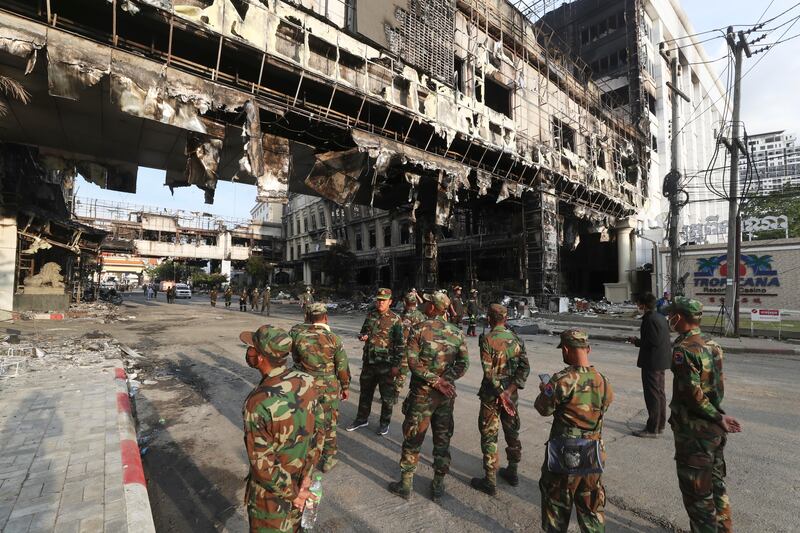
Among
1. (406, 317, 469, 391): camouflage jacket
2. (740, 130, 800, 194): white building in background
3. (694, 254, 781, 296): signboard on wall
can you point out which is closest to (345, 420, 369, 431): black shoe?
(406, 317, 469, 391): camouflage jacket

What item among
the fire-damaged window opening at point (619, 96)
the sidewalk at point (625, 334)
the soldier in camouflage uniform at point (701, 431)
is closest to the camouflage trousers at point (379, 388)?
the soldier in camouflage uniform at point (701, 431)

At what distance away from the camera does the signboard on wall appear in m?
17.3

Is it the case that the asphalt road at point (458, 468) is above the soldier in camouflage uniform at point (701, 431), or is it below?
below

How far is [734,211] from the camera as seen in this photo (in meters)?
13.3

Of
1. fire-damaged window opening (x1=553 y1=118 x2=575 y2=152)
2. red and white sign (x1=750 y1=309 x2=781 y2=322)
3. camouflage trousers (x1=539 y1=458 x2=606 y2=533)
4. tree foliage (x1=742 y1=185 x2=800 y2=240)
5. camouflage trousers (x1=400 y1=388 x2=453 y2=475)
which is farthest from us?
tree foliage (x1=742 y1=185 x2=800 y2=240)

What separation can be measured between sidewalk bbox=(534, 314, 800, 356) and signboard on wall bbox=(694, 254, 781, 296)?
4.86 m

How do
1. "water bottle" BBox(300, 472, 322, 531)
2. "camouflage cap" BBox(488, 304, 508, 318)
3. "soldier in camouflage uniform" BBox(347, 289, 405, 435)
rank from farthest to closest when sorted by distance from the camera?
"soldier in camouflage uniform" BBox(347, 289, 405, 435)
"camouflage cap" BBox(488, 304, 508, 318)
"water bottle" BBox(300, 472, 322, 531)

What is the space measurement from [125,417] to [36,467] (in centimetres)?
127

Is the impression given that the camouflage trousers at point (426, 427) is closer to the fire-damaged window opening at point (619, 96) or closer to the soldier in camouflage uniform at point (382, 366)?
the soldier in camouflage uniform at point (382, 366)

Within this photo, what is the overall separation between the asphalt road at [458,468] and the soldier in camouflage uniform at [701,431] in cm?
49

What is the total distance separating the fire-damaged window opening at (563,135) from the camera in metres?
25.3

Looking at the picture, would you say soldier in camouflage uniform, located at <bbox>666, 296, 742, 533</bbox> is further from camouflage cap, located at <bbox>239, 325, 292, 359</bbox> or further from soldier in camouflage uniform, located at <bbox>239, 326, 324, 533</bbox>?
camouflage cap, located at <bbox>239, 325, 292, 359</bbox>

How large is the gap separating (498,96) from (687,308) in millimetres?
23962

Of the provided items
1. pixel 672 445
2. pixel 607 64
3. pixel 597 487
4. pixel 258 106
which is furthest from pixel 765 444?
pixel 607 64
